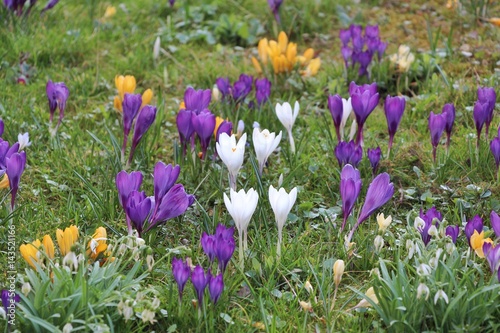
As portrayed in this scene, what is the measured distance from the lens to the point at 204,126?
297cm

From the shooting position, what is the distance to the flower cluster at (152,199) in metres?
2.46

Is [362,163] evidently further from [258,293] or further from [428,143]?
[258,293]

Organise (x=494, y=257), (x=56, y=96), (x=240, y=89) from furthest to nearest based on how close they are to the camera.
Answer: (x=240, y=89)
(x=56, y=96)
(x=494, y=257)

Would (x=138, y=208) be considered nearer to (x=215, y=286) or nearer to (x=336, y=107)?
(x=215, y=286)

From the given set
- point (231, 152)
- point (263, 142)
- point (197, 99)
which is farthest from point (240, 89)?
point (231, 152)

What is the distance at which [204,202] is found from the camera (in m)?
3.02

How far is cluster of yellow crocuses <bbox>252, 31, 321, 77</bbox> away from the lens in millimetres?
4047

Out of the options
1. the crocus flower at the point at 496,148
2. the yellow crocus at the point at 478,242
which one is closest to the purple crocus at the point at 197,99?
the crocus flower at the point at 496,148

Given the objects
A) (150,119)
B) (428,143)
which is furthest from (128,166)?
(428,143)

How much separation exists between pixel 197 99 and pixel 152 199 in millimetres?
769

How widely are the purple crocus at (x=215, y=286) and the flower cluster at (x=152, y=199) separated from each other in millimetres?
397

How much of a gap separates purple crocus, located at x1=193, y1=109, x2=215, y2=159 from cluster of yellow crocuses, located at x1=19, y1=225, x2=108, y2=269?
2.38ft

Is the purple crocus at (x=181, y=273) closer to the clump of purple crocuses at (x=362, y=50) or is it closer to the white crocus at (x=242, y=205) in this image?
the white crocus at (x=242, y=205)

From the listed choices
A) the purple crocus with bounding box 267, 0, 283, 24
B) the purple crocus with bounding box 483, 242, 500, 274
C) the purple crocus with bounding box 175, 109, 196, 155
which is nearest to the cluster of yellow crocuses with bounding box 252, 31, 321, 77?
the purple crocus with bounding box 267, 0, 283, 24
